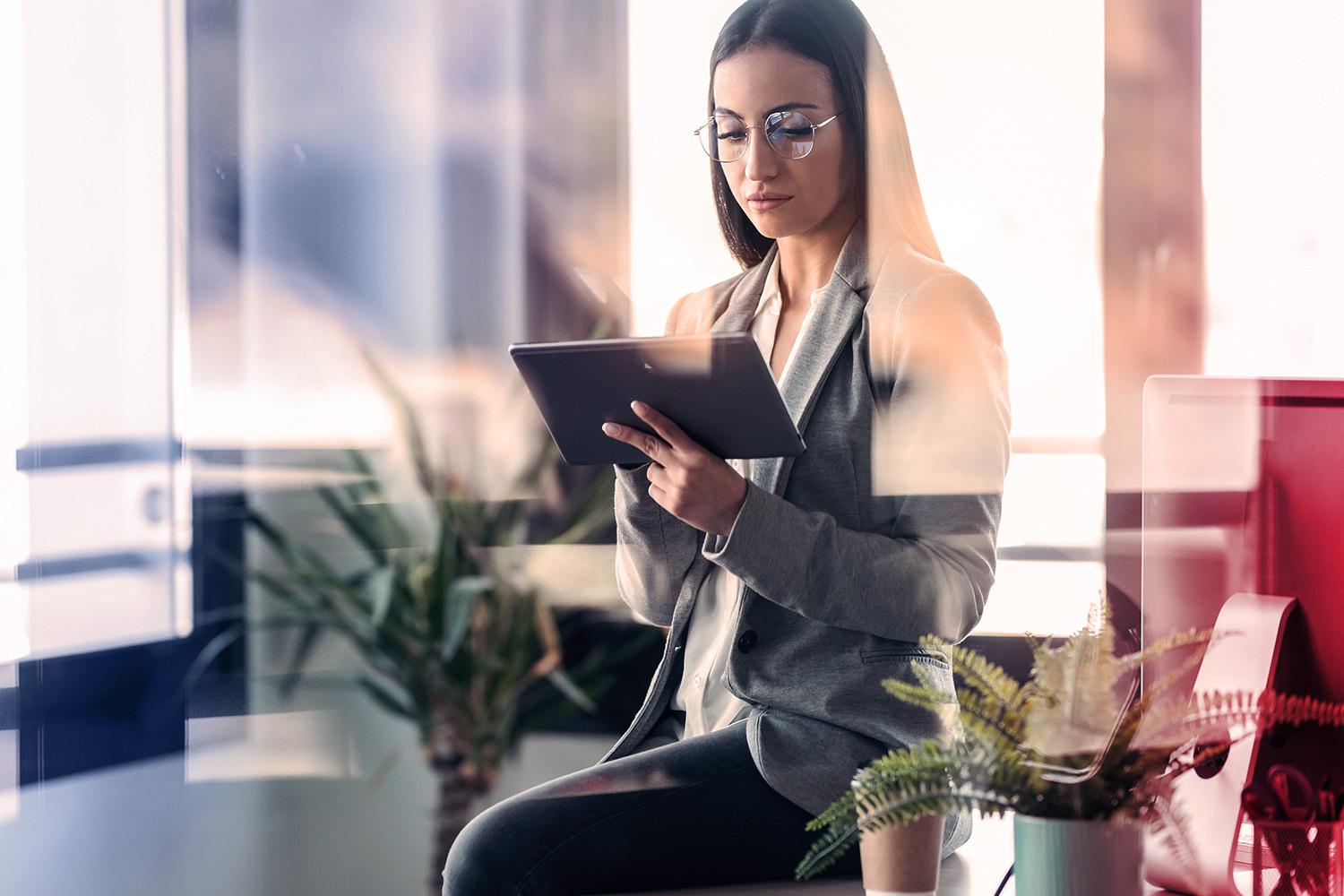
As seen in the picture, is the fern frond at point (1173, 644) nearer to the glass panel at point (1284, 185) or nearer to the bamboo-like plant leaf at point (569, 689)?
the glass panel at point (1284, 185)

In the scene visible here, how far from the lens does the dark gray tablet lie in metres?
0.83

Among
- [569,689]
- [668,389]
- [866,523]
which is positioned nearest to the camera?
[668,389]

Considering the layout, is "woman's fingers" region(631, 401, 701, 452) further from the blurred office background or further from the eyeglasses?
the blurred office background

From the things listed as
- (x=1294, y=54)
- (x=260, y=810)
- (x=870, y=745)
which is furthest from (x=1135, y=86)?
(x=260, y=810)

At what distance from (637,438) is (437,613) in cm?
97

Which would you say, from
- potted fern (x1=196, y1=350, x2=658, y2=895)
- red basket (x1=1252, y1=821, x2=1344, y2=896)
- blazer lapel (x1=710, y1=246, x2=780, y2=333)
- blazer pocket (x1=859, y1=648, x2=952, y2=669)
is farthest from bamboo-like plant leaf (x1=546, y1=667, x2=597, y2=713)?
red basket (x1=1252, y1=821, x2=1344, y2=896)

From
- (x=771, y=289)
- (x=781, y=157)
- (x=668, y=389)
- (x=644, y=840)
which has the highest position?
(x=781, y=157)

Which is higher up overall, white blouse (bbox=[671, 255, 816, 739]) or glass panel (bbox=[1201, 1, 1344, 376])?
glass panel (bbox=[1201, 1, 1344, 376])

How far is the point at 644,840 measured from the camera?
0.94 m

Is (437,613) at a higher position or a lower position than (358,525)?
lower

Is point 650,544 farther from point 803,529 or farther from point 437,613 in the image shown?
point 437,613

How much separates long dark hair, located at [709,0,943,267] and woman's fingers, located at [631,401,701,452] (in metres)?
0.32

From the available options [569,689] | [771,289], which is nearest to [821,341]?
[771,289]

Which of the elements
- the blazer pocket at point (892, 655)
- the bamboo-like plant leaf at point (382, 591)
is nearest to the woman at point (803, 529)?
the blazer pocket at point (892, 655)
